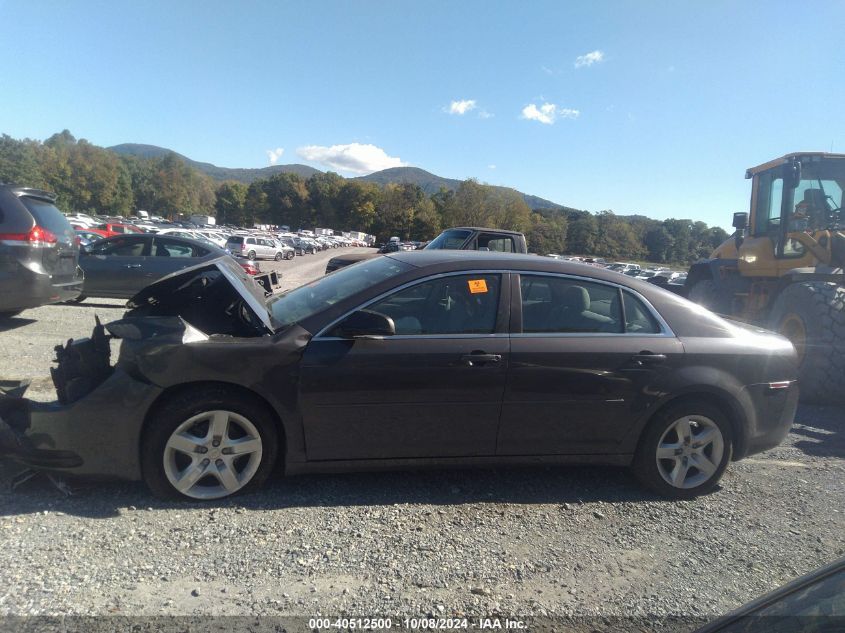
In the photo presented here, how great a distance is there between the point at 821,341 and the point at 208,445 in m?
6.24

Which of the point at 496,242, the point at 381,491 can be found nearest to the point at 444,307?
the point at 381,491

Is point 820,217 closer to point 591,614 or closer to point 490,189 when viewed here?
point 591,614

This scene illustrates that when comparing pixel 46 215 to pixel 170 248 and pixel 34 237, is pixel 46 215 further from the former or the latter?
pixel 170 248

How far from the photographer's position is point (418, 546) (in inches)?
117

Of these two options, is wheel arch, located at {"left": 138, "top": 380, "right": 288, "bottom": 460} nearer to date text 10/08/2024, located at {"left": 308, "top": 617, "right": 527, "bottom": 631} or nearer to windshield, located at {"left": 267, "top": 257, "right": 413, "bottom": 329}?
windshield, located at {"left": 267, "top": 257, "right": 413, "bottom": 329}

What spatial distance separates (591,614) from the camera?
8.32 ft

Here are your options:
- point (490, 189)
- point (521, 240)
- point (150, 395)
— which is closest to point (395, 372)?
point (150, 395)

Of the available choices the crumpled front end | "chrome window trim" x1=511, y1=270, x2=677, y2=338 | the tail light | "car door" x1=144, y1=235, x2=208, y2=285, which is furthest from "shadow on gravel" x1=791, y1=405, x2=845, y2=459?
"car door" x1=144, y1=235, x2=208, y2=285

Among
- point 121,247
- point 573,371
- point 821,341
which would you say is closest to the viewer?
point 573,371

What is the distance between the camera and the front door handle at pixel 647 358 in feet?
11.8

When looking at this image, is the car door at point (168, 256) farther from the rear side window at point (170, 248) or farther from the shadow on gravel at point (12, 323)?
the shadow on gravel at point (12, 323)

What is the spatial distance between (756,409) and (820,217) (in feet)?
17.8

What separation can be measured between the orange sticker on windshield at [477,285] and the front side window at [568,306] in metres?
0.25

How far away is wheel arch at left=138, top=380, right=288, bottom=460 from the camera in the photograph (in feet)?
10.4
